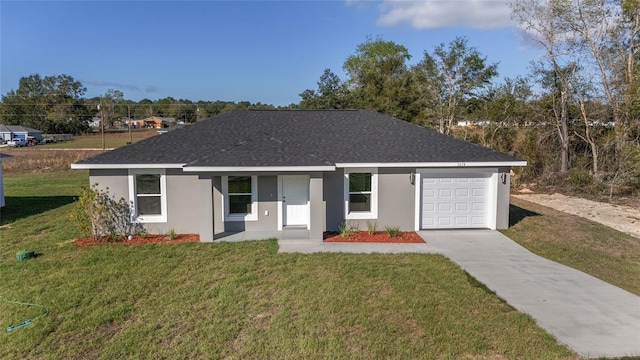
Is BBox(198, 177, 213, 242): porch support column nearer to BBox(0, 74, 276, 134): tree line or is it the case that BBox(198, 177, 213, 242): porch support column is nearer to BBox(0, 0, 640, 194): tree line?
BBox(0, 0, 640, 194): tree line

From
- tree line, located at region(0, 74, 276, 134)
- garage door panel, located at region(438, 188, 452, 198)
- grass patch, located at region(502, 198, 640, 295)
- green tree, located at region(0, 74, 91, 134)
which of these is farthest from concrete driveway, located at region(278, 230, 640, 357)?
green tree, located at region(0, 74, 91, 134)

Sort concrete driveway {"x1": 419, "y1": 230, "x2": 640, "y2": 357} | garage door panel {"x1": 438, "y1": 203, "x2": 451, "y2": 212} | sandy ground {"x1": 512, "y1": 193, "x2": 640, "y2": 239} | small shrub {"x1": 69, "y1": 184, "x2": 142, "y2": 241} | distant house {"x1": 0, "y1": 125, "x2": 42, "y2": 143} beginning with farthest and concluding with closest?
1. distant house {"x1": 0, "y1": 125, "x2": 42, "y2": 143}
2. sandy ground {"x1": 512, "y1": 193, "x2": 640, "y2": 239}
3. garage door panel {"x1": 438, "y1": 203, "x2": 451, "y2": 212}
4. small shrub {"x1": 69, "y1": 184, "x2": 142, "y2": 241}
5. concrete driveway {"x1": 419, "y1": 230, "x2": 640, "y2": 357}

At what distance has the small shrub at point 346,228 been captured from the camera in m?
12.3

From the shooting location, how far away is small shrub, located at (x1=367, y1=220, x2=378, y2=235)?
1257 centimetres

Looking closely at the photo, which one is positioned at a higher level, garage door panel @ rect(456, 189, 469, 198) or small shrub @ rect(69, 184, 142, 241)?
garage door panel @ rect(456, 189, 469, 198)

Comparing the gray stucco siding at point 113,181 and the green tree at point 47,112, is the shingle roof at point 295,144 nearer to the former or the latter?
the gray stucco siding at point 113,181

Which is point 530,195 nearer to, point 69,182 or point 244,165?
point 244,165

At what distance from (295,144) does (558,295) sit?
348 inches

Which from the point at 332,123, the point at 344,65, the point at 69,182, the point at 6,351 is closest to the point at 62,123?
the point at 344,65

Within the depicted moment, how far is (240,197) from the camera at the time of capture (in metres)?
12.7

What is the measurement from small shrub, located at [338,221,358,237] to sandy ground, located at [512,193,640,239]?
957 cm

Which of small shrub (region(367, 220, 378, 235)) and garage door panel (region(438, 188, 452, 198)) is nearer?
small shrub (region(367, 220, 378, 235))

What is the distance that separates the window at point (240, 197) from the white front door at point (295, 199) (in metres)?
0.98

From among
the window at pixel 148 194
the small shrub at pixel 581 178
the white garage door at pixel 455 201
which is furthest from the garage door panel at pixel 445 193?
the small shrub at pixel 581 178
